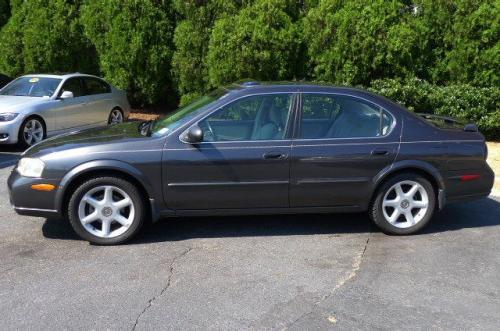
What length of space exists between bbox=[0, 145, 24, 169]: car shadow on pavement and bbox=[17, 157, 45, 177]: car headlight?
352 cm

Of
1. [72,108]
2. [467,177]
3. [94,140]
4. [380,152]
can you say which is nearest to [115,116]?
[72,108]

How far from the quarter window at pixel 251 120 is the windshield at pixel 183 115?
0.66ft

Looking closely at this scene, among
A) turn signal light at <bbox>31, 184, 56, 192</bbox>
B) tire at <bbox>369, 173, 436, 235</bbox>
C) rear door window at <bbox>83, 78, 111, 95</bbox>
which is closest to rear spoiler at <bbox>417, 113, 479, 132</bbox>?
tire at <bbox>369, 173, 436, 235</bbox>

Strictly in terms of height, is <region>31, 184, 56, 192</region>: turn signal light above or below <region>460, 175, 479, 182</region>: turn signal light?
above

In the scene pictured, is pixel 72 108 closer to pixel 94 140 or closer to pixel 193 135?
pixel 94 140

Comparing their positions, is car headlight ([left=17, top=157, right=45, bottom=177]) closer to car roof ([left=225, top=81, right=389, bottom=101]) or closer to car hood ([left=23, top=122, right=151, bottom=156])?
car hood ([left=23, top=122, right=151, bottom=156])

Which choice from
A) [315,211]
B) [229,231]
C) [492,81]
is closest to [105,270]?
[229,231]

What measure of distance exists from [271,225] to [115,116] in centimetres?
718

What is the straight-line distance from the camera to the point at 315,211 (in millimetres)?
5438

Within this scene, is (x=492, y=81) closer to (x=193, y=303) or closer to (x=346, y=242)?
(x=346, y=242)

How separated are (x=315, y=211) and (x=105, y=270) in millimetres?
2044

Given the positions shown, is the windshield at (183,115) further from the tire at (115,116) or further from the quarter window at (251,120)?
the tire at (115,116)

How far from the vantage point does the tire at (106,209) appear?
5.06m

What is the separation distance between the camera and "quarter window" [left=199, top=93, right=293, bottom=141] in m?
5.27
